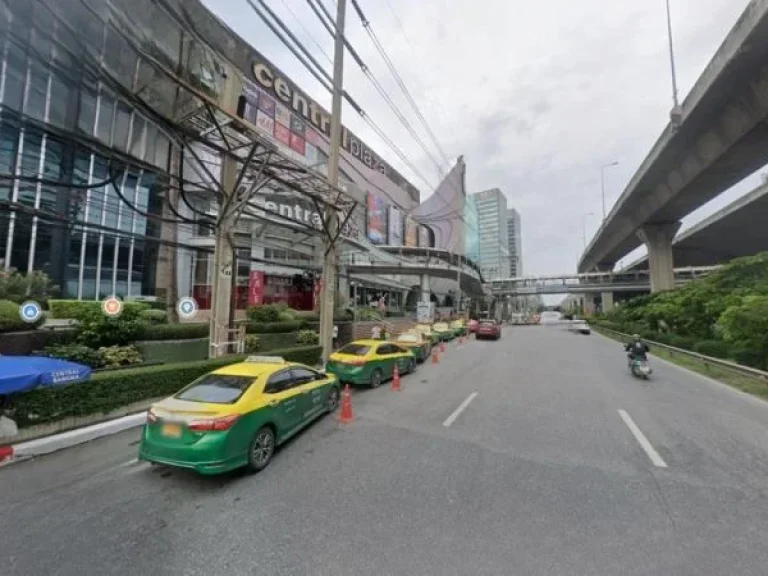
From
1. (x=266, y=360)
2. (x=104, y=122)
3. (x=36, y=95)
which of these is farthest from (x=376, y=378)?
(x=36, y=95)

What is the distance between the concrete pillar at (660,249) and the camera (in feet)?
132

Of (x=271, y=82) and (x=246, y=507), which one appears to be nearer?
(x=246, y=507)

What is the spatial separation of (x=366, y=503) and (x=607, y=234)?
57320mm

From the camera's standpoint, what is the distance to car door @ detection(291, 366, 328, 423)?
24.8 feet

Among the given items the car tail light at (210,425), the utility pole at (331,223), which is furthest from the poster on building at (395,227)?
the car tail light at (210,425)

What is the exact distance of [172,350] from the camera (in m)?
12.8

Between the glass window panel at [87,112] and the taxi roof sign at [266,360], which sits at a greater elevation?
the glass window panel at [87,112]

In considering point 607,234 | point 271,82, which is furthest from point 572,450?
point 607,234

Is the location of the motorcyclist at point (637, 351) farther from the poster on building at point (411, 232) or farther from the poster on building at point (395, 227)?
the poster on building at point (411, 232)

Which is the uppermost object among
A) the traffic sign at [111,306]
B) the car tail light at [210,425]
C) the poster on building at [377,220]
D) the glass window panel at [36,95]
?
the poster on building at [377,220]

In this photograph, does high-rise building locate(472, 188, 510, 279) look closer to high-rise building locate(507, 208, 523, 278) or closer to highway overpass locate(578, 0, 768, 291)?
high-rise building locate(507, 208, 523, 278)

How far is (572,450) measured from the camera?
21.5 ft

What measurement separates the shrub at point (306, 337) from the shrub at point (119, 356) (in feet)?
23.2

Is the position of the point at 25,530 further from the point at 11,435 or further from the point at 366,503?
the point at 366,503
